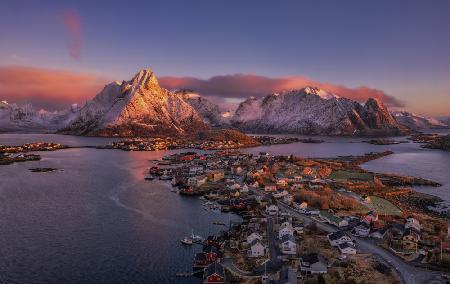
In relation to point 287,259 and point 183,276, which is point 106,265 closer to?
point 183,276

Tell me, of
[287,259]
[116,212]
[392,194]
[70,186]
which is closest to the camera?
[287,259]

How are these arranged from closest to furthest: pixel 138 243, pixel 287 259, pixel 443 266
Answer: pixel 443 266
pixel 287 259
pixel 138 243

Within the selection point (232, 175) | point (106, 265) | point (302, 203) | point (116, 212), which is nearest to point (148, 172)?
point (232, 175)

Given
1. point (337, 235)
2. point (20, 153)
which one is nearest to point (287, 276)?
point (337, 235)

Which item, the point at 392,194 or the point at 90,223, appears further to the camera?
the point at 392,194

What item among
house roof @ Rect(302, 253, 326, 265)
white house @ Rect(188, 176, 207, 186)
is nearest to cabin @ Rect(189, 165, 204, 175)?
white house @ Rect(188, 176, 207, 186)

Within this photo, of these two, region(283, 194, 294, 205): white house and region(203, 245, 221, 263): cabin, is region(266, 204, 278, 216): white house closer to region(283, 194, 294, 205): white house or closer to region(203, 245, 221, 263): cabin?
region(283, 194, 294, 205): white house

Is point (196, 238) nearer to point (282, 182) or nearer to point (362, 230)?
point (362, 230)
